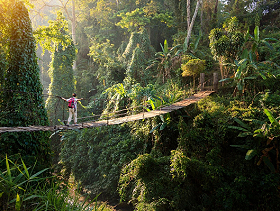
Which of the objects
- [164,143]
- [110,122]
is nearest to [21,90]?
[110,122]

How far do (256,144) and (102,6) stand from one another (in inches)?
509

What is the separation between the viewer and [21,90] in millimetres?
4328

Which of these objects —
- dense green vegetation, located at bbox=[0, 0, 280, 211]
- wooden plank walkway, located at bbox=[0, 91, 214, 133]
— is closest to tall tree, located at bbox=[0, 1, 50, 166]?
dense green vegetation, located at bbox=[0, 0, 280, 211]

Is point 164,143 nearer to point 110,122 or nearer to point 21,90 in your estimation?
point 110,122

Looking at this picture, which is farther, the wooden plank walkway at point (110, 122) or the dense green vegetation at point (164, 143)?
the dense green vegetation at point (164, 143)

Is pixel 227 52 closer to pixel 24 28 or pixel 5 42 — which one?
pixel 24 28

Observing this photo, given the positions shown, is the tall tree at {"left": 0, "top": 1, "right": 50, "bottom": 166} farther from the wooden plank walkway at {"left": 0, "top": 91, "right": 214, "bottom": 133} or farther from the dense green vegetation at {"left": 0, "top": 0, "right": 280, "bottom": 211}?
the wooden plank walkway at {"left": 0, "top": 91, "right": 214, "bottom": 133}

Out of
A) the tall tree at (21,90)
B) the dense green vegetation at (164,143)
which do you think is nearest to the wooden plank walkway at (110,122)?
the dense green vegetation at (164,143)

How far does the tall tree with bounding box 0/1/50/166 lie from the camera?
4199mm

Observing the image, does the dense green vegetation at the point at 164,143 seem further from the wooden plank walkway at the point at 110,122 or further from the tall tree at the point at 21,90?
the wooden plank walkway at the point at 110,122

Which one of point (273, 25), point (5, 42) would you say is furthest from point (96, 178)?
point (273, 25)

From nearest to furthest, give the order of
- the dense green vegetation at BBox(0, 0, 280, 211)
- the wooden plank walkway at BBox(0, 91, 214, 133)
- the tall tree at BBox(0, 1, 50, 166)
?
the wooden plank walkway at BBox(0, 91, 214, 133) → the dense green vegetation at BBox(0, 0, 280, 211) → the tall tree at BBox(0, 1, 50, 166)

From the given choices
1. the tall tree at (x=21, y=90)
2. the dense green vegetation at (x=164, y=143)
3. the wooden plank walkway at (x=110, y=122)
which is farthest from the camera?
the tall tree at (x=21, y=90)

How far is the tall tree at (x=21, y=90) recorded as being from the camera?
4.20 metres
